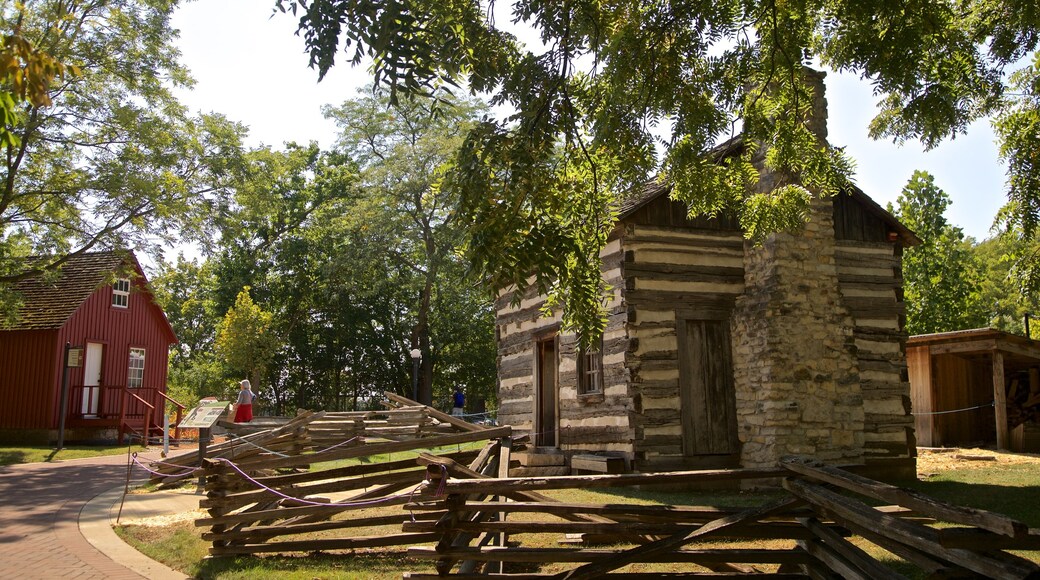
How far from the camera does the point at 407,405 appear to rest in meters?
15.8

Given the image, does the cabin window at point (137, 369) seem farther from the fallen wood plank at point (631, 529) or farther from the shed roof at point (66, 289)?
the fallen wood plank at point (631, 529)

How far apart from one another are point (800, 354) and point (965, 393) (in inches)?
391

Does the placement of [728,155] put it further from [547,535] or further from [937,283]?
[937,283]

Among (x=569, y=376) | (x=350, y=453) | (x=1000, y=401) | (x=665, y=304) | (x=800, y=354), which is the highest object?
(x=665, y=304)

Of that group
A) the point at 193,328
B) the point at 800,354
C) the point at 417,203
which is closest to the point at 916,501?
the point at 800,354

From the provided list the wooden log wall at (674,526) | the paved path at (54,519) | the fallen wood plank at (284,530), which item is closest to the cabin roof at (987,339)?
the wooden log wall at (674,526)

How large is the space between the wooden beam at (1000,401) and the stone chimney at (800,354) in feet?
20.8

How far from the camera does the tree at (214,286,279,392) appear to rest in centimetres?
3275

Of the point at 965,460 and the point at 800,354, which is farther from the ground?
the point at 800,354

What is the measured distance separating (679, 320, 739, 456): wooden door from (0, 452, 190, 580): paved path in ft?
28.3

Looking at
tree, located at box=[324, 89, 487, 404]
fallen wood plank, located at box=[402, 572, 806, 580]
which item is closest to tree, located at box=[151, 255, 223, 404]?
tree, located at box=[324, 89, 487, 404]

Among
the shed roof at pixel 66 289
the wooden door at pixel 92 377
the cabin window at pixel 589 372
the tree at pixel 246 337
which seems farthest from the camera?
the tree at pixel 246 337

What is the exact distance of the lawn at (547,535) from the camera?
285 inches

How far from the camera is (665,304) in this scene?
13188mm
